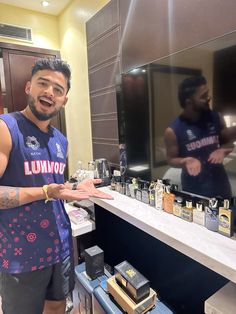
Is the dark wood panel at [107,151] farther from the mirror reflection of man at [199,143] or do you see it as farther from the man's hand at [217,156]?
the man's hand at [217,156]

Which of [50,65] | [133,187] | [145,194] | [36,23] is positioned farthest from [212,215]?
[36,23]

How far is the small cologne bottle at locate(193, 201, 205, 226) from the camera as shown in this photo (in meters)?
1.06

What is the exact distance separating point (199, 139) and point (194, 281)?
0.84m

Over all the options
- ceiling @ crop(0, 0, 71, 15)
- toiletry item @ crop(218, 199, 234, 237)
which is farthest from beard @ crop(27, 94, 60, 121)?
ceiling @ crop(0, 0, 71, 15)

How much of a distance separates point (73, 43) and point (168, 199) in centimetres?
196

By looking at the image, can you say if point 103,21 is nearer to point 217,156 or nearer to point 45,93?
point 45,93

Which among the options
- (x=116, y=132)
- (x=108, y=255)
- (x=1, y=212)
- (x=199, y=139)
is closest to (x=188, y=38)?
(x=199, y=139)

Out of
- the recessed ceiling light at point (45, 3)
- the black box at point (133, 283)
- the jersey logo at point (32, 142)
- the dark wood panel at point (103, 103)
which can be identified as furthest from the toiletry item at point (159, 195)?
the recessed ceiling light at point (45, 3)

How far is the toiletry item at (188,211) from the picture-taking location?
1.10m

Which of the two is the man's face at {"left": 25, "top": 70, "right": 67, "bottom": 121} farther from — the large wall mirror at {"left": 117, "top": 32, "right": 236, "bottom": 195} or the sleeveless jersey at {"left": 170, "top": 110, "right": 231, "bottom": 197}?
the sleeveless jersey at {"left": 170, "top": 110, "right": 231, "bottom": 197}

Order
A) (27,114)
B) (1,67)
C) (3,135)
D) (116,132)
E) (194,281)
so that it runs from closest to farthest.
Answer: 1. (3,135)
2. (27,114)
3. (194,281)
4. (116,132)
5. (1,67)

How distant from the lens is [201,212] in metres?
1.06

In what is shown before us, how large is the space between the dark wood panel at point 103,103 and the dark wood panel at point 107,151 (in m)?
0.28

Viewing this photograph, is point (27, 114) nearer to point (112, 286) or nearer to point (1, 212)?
point (1, 212)
